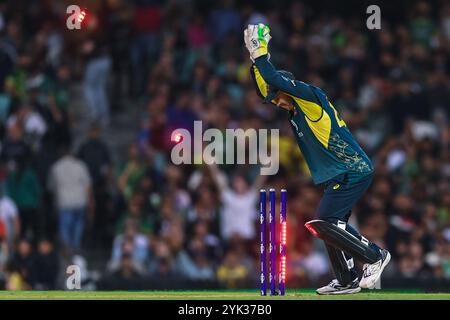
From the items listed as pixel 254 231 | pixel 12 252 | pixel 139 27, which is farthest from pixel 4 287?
pixel 139 27

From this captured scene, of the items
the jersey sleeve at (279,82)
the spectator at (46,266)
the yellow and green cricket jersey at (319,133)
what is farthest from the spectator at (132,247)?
the jersey sleeve at (279,82)

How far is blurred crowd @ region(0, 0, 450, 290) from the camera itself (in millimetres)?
22797

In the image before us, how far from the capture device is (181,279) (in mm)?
20766

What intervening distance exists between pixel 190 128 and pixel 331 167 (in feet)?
28.5

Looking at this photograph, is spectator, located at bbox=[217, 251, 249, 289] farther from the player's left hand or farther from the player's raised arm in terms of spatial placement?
the player's left hand

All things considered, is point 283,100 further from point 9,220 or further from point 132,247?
point 9,220

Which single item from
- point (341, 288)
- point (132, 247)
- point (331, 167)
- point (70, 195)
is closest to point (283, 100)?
point (331, 167)

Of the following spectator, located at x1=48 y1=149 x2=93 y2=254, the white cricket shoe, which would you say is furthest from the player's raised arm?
spectator, located at x1=48 y1=149 x2=93 y2=254

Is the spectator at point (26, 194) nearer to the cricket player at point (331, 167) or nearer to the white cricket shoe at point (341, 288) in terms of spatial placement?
the cricket player at point (331, 167)

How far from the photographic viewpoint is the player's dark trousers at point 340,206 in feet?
51.6

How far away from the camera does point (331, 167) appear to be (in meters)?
15.8

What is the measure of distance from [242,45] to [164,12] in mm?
1749
